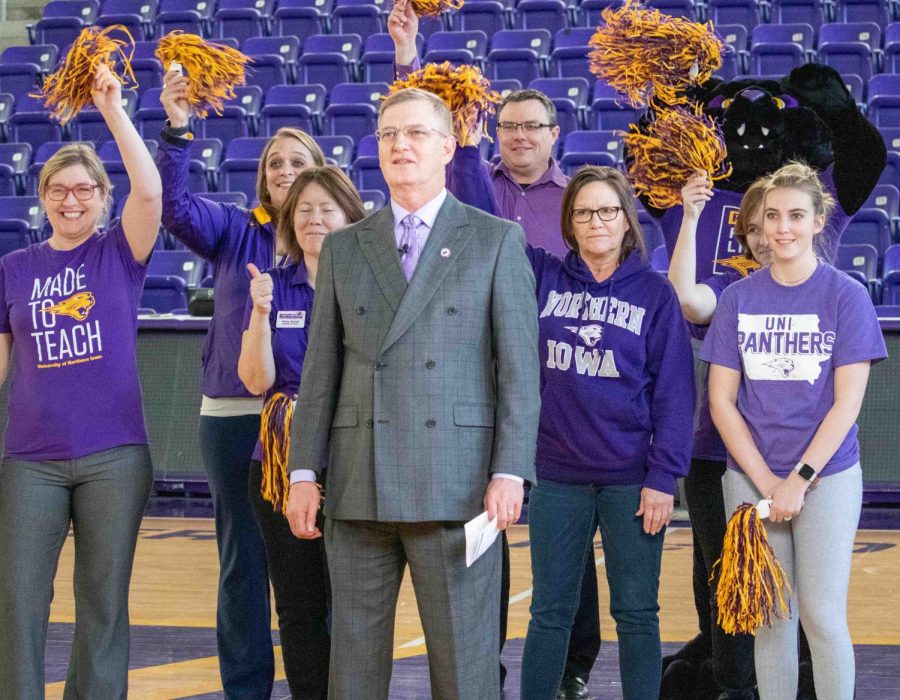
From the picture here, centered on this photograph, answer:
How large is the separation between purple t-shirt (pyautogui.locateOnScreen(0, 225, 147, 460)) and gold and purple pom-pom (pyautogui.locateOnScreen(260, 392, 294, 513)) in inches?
11.7

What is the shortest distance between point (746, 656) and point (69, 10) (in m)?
10.2

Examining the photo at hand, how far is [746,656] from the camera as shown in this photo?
10.6 feet

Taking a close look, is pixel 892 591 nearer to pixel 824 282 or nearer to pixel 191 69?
pixel 824 282

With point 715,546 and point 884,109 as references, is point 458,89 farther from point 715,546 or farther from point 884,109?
point 884,109

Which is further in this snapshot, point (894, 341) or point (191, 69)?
point (894, 341)

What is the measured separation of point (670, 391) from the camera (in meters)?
3.06

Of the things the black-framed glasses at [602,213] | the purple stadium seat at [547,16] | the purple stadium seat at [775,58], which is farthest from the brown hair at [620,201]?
the purple stadium seat at [547,16]

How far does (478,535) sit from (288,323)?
97cm

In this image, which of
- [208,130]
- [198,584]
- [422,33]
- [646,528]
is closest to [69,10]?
[208,130]

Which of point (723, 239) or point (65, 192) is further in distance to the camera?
point (723, 239)

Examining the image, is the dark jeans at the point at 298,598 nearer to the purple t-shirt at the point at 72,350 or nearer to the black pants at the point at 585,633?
the purple t-shirt at the point at 72,350

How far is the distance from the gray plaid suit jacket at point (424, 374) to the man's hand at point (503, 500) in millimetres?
27

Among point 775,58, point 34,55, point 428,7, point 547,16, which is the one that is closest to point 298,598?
point 428,7

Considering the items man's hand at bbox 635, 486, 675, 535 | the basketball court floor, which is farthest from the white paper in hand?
Answer: the basketball court floor
